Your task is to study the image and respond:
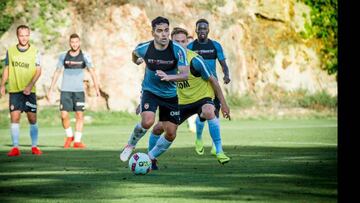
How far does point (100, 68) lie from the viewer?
115 ft

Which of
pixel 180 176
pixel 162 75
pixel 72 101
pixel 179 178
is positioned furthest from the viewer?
pixel 72 101

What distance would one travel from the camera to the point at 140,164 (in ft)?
34.3

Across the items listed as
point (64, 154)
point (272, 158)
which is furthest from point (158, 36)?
point (64, 154)

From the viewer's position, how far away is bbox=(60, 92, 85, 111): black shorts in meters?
18.2

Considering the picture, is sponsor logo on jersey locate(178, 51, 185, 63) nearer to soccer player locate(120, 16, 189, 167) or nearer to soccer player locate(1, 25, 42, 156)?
soccer player locate(120, 16, 189, 167)

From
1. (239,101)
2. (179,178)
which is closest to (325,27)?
(239,101)

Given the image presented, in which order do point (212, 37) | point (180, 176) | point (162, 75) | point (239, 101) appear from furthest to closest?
point (212, 37) < point (239, 101) < point (162, 75) < point (180, 176)

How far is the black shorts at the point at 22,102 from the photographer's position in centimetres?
1571

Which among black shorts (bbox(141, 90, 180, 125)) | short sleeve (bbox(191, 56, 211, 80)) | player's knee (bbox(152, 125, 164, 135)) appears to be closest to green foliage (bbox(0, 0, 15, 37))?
short sleeve (bbox(191, 56, 211, 80))

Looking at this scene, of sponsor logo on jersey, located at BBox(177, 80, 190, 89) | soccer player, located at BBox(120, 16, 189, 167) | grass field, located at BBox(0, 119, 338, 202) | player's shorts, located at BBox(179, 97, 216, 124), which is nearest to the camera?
grass field, located at BBox(0, 119, 338, 202)

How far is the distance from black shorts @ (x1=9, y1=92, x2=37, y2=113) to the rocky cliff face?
1825 centimetres

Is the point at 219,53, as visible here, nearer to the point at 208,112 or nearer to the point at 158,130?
the point at 208,112

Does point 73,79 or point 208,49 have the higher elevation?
point 208,49

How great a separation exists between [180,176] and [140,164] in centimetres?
68
